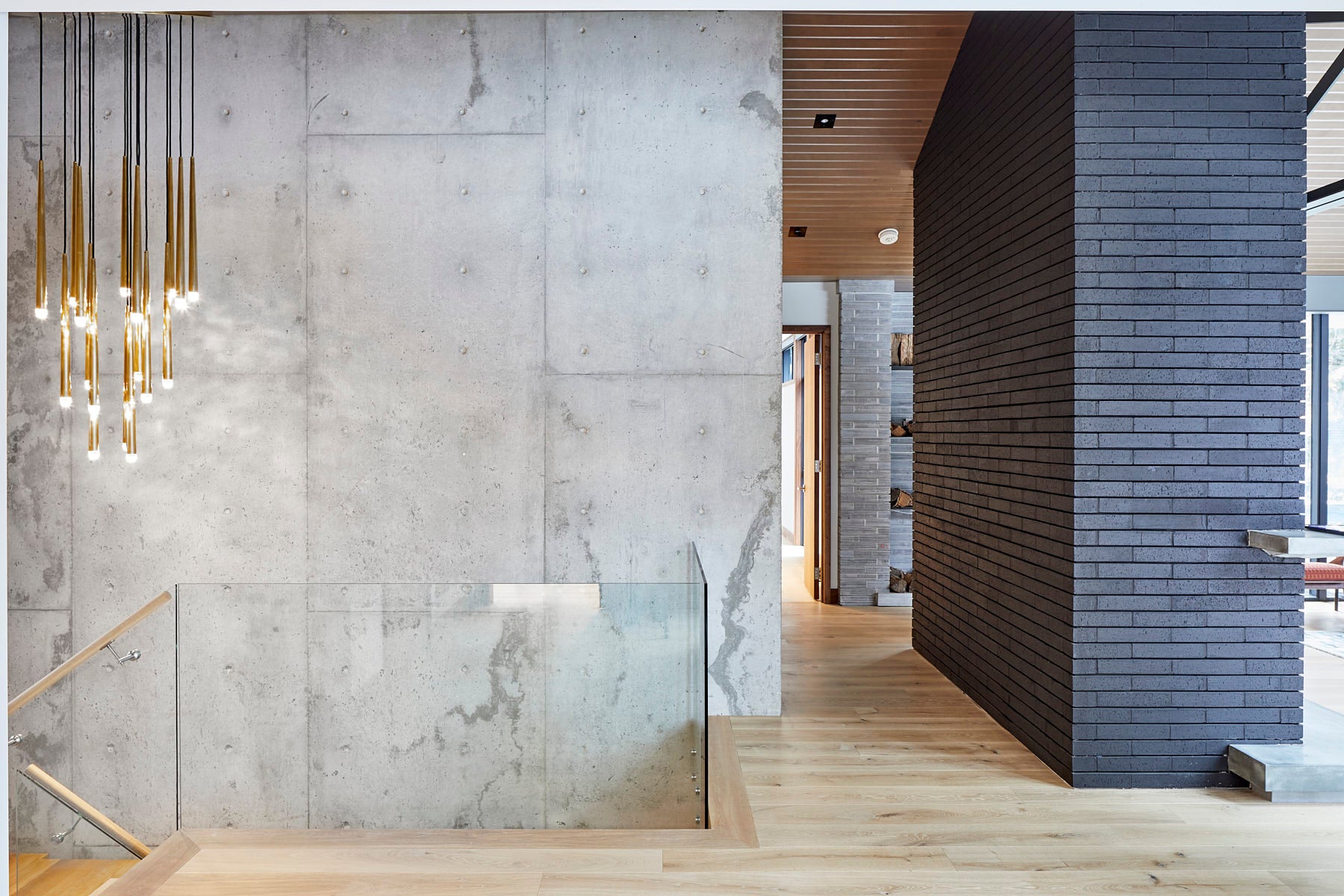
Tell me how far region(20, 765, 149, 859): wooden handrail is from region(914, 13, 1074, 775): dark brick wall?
3966 millimetres

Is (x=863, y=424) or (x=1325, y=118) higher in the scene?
(x=1325, y=118)

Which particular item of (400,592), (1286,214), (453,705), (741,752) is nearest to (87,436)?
(400,592)

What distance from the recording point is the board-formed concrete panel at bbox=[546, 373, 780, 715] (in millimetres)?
4164

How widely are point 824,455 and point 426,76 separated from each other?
4.58 meters

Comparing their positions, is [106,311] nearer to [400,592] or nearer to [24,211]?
[24,211]

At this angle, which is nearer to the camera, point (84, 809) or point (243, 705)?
point (243, 705)

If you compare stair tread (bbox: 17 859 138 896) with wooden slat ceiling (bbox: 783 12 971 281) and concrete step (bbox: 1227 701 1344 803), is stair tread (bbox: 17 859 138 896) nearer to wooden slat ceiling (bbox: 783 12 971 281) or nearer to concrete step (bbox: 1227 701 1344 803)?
concrete step (bbox: 1227 701 1344 803)

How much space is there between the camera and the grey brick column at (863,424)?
743cm

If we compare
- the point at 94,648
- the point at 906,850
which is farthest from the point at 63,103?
the point at 906,850

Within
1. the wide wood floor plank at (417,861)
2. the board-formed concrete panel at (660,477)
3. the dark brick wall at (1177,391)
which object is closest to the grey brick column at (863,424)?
the board-formed concrete panel at (660,477)

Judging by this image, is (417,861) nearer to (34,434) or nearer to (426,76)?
(34,434)

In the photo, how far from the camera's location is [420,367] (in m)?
4.15

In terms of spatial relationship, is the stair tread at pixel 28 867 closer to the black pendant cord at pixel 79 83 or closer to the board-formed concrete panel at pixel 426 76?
the black pendant cord at pixel 79 83

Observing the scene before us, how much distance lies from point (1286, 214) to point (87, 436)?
527 centimetres
